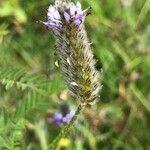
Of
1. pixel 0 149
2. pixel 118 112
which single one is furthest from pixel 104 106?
pixel 0 149

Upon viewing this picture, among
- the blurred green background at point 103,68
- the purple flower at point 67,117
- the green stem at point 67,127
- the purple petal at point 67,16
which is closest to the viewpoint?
the purple petal at point 67,16

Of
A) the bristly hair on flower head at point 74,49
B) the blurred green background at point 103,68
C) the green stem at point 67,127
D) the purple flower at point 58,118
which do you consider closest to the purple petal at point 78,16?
the bristly hair on flower head at point 74,49

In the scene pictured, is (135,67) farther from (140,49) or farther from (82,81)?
(82,81)

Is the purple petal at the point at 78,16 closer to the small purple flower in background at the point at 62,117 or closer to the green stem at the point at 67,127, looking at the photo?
the green stem at the point at 67,127

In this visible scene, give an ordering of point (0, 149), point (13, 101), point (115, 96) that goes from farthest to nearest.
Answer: point (115, 96), point (13, 101), point (0, 149)

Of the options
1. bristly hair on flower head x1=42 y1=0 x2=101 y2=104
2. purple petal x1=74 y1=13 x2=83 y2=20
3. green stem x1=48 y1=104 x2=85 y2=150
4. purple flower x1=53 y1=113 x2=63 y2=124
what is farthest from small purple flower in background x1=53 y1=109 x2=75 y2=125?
purple petal x1=74 y1=13 x2=83 y2=20

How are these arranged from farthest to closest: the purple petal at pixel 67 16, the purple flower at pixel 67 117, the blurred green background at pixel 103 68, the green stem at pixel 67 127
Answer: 1. the blurred green background at pixel 103 68
2. the purple flower at pixel 67 117
3. the green stem at pixel 67 127
4. the purple petal at pixel 67 16
